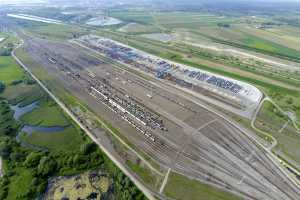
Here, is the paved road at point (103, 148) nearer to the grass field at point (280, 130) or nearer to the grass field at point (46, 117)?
the grass field at point (46, 117)

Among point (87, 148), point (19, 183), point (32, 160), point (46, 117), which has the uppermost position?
point (87, 148)

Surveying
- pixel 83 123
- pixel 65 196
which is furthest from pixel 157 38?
pixel 65 196

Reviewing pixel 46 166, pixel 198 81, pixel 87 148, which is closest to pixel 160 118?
pixel 87 148

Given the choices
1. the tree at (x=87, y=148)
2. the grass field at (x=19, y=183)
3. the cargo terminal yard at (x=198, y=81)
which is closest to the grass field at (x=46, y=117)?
the tree at (x=87, y=148)

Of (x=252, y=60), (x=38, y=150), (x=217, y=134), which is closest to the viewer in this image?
(x=38, y=150)

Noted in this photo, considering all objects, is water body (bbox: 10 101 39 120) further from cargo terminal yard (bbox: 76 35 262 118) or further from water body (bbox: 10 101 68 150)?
cargo terminal yard (bbox: 76 35 262 118)

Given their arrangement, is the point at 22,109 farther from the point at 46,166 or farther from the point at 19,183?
the point at 19,183

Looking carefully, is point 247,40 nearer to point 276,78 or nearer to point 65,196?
point 276,78
